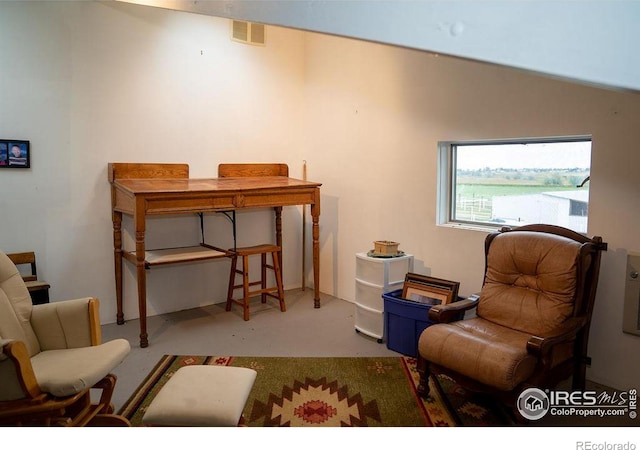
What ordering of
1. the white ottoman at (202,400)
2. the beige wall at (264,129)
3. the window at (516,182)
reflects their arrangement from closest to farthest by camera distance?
the white ottoman at (202,400) → the beige wall at (264,129) → the window at (516,182)

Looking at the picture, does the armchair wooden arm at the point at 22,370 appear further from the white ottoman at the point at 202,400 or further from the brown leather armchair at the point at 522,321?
the brown leather armchair at the point at 522,321

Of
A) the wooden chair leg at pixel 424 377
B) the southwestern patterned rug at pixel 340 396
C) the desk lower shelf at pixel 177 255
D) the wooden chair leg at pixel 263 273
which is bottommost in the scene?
the southwestern patterned rug at pixel 340 396

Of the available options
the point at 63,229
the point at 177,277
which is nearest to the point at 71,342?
the point at 63,229

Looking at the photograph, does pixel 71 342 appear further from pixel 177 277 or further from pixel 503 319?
pixel 503 319

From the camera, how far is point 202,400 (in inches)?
79.1

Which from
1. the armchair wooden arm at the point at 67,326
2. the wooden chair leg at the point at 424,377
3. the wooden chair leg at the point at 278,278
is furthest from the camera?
the wooden chair leg at the point at 278,278

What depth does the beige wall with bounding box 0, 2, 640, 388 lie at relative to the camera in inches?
120

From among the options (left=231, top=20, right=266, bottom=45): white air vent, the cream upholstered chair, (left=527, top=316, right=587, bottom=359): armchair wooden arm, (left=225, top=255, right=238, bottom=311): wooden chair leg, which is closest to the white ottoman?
the cream upholstered chair

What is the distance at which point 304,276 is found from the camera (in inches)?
212

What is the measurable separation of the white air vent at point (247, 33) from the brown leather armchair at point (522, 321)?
119 inches

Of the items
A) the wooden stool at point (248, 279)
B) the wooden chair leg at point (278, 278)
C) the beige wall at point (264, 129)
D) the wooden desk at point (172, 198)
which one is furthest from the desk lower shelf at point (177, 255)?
the wooden chair leg at point (278, 278)

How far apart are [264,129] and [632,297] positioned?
3443 mm

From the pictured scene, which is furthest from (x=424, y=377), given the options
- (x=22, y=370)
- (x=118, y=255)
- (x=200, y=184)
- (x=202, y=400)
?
(x=118, y=255)

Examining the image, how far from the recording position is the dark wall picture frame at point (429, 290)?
343 centimetres
